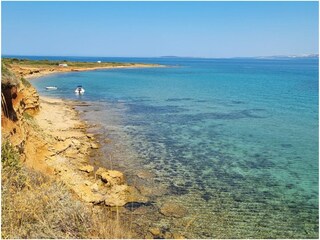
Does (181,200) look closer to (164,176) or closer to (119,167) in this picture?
(164,176)

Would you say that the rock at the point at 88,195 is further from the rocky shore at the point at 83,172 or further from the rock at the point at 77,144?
the rock at the point at 77,144

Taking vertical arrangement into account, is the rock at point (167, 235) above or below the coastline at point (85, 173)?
below

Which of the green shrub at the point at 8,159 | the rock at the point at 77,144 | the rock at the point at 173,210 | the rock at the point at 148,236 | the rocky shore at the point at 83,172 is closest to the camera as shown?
the green shrub at the point at 8,159

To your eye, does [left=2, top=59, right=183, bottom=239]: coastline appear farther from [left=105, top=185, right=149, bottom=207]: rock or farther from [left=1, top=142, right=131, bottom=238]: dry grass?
[left=1, top=142, right=131, bottom=238]: dry grass

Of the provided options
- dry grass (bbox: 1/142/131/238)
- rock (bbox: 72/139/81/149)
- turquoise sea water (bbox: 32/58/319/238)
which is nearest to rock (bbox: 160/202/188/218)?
turquoise sea water (bbox: 32/58/319/238)

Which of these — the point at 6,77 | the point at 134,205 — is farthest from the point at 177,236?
the point at 6,77

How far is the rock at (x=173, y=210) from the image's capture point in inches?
504

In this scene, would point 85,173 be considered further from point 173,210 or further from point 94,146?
point 173,210

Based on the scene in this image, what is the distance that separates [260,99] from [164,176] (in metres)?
33.7

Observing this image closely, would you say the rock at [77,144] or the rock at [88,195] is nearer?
the rock at [88,195]

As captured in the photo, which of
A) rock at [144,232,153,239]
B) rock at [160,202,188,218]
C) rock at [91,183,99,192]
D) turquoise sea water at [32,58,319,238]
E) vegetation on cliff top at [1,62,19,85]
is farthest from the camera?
rock at [91,183,99,192]

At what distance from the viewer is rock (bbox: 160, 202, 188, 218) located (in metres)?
12.8

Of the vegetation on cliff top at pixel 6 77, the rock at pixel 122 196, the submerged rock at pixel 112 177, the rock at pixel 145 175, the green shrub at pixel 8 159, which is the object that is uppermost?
the vegetation on cliff top at pixel 6 77

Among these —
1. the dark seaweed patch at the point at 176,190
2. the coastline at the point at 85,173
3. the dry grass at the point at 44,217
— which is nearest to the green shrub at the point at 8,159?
the dry grass at the point at 44,217
